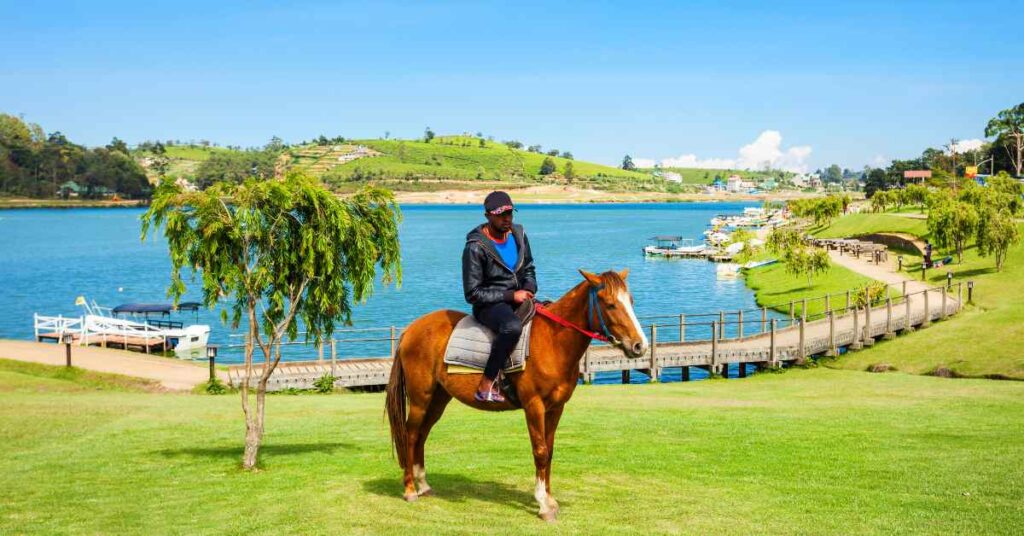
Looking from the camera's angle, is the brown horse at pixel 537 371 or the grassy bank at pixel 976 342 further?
the grassy bank at pixel 976 342

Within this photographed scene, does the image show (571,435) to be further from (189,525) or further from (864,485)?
(189,525)

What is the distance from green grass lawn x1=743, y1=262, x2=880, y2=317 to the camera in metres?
53.9

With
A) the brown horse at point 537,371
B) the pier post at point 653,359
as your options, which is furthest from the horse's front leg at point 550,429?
the pier post at point 653,359

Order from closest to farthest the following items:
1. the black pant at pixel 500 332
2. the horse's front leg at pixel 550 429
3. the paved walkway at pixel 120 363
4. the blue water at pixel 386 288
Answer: the black pant at pixel 500 332 → the horse's front leg at pixel 550 429 → the paved walkway at pixel 120 363 → the blue water at pixel 386 288

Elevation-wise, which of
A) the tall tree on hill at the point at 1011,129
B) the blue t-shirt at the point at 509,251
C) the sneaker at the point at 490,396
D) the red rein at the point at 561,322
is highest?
the tall tree on hill at the point at 1011,129

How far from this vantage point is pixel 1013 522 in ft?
30.0

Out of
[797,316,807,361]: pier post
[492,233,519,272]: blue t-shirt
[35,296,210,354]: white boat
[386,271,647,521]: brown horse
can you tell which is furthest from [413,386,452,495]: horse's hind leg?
[35,296,210,354]: white boat

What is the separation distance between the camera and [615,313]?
331 inches

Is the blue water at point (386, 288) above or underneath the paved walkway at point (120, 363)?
underneath

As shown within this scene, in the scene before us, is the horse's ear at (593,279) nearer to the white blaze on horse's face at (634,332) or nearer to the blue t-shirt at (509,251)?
the white blaze on horse's face at (634,332)

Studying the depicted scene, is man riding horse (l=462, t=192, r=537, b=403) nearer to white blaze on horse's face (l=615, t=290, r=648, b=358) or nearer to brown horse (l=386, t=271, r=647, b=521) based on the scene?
brown horse (l=386, t=271, r=647, b=521)

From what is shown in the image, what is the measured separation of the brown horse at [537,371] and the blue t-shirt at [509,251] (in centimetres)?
67

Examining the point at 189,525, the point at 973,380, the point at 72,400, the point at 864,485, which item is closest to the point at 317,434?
the point at 189,525

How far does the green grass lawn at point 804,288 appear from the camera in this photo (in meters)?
53.9
